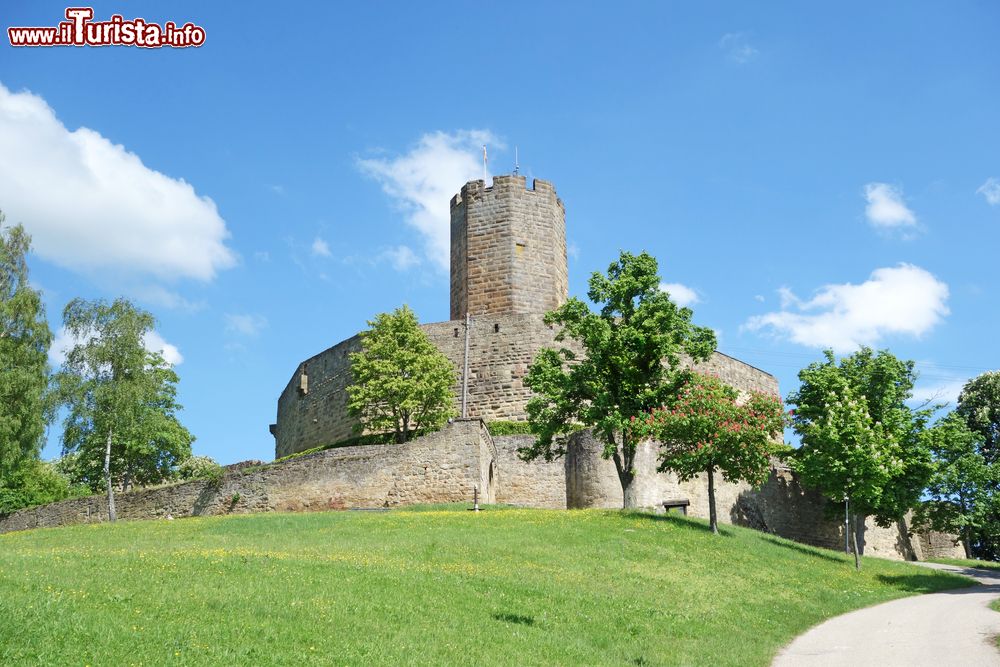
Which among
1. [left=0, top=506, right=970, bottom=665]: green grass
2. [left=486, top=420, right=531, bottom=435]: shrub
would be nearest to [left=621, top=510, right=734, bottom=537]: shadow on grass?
[left=0, top=506, right=970, bottom=665]: green grass

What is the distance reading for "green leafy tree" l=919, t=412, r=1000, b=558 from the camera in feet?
120

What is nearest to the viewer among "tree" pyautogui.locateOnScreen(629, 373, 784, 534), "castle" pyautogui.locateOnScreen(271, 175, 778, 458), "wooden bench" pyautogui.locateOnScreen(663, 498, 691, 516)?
"tree" pyautogui.locateOnScreen(629, 373, 784, 534)

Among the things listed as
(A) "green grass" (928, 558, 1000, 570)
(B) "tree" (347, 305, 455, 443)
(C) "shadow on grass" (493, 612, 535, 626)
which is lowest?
(A) "green grass" (928, 558, 1000, 570)

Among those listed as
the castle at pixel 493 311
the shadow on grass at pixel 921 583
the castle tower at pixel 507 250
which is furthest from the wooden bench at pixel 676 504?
the castle tower at pixel 507 250

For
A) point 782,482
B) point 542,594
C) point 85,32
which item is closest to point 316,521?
point 542,594

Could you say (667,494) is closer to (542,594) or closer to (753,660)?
(542,594)

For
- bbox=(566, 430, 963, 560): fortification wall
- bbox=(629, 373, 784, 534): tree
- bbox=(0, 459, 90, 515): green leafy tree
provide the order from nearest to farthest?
bbox=(629, 373, 784, 534): tree, bbox=(566, 430, 963, 560): fortification wall, bbox=(0, 459, 90, 515): green leafy tree

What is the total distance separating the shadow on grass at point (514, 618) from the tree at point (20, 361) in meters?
22.7

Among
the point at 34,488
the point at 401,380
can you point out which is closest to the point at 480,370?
the point at 401,380

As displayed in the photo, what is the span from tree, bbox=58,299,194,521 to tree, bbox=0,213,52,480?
1.90 metres

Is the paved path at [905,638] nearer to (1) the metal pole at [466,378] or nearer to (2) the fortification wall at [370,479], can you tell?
(2) the fortification wall at [370,479]

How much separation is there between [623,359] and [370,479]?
1044cm

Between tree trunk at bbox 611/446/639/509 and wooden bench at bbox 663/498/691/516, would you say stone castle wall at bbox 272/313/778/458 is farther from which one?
tree trunk at bbox 611/446/639/509

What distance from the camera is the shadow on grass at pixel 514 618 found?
47.1 feet
